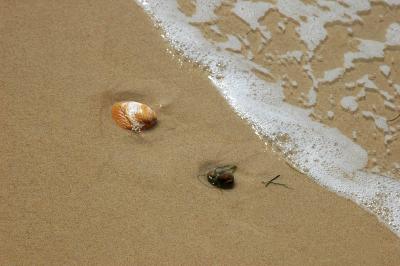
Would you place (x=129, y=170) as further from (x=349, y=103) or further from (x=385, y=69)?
(x=385, y=69)

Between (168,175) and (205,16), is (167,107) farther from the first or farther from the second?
(205,16)

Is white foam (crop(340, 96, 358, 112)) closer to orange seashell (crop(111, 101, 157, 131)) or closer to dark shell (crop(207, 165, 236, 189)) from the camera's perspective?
dark shell (crop(207, 165, 236, 189))

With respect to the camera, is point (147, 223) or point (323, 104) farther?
point (323, 104)

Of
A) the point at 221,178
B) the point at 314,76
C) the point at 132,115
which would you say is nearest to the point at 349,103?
the point at 314,76

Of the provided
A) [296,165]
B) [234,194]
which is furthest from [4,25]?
[296,165]

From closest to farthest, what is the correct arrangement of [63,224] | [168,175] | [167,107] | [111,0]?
[63,224]
[168,175]
[167,107]
[111,0]

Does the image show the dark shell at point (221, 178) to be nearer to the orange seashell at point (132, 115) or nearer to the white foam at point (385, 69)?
the orange seashell at point (132, 115)

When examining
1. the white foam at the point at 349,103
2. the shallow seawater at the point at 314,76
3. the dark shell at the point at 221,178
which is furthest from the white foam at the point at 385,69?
the dark shell at the point at 221,178
